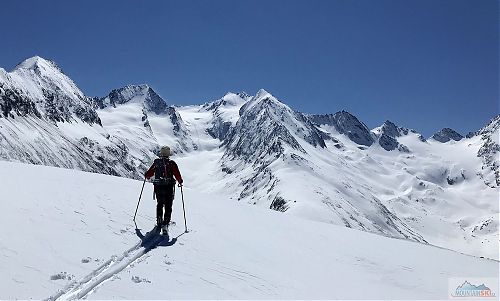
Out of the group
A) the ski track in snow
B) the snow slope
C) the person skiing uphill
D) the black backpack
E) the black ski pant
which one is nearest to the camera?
the ski track in snow

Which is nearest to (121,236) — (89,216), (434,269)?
(89,216)

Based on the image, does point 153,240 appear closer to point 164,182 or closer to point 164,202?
point 164,202

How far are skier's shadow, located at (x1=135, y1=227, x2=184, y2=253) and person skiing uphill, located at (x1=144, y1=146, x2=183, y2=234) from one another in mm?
650

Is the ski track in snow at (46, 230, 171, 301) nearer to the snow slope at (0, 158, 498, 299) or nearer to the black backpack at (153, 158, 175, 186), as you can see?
the snow slope at (0, 158, 498, 299)

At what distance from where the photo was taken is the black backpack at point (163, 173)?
17.6 m

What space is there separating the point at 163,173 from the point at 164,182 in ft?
1.18

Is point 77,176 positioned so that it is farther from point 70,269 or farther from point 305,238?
point 70,269

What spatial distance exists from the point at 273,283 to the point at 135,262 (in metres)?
3.92

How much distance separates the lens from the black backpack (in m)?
17.6

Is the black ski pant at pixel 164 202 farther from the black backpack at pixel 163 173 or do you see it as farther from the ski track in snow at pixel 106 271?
the ski track in snow at pixel 106 271

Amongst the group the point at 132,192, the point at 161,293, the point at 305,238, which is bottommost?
the point at 161,293

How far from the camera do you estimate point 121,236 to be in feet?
49.6

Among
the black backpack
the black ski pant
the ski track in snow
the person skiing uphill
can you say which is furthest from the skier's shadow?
the black backpack

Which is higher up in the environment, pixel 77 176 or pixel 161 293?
pixel 77 176
